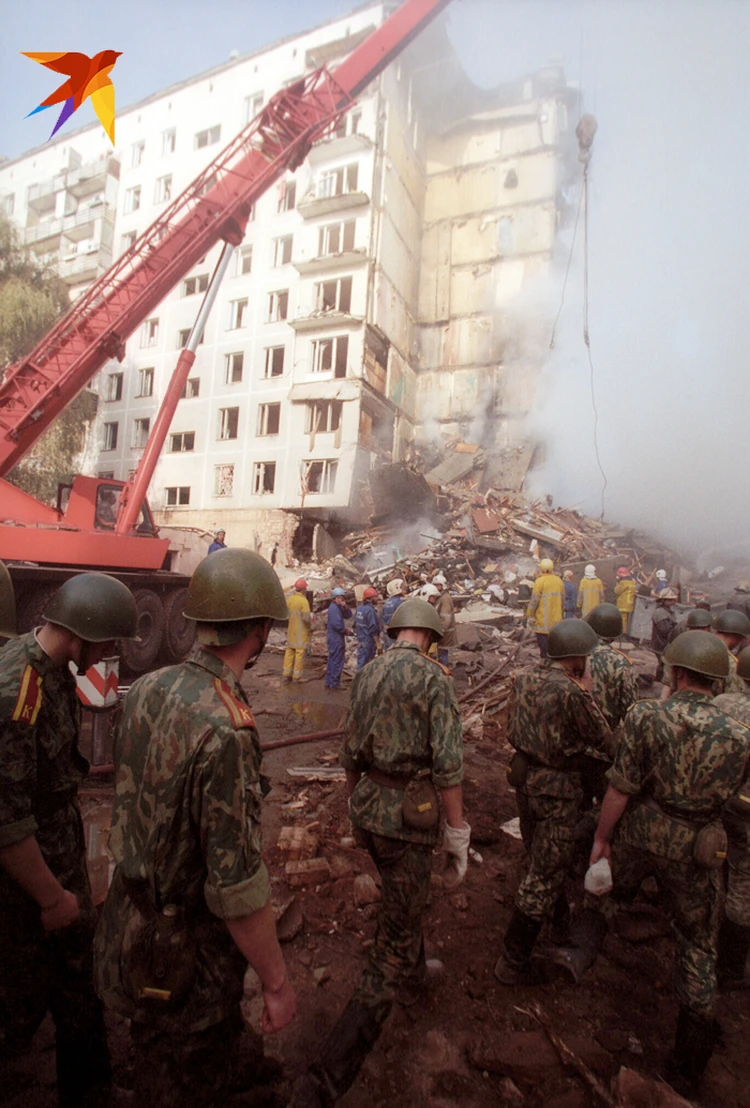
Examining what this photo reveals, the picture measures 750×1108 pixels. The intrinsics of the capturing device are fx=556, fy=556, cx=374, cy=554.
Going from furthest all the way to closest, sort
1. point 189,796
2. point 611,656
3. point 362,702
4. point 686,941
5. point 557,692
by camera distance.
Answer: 1. point 611,656
2. point 557,692
3. point 362,702
4. point 686,941
5. point 189,796

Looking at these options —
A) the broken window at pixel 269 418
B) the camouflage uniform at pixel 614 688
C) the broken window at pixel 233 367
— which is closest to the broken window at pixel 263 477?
the broken window at pixel 269 418

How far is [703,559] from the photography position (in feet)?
77.6

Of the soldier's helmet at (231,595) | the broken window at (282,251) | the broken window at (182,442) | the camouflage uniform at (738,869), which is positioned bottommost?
the camouflage uniform at (738,869)

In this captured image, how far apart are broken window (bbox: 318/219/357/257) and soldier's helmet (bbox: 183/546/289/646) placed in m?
25.9

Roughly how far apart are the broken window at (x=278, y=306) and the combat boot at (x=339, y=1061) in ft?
86.8

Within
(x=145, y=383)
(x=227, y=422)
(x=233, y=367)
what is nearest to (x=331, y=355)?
(x=233, y=367)

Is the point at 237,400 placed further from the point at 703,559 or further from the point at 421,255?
the point at 703,559

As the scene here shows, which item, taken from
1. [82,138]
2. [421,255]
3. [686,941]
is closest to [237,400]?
[421,255]

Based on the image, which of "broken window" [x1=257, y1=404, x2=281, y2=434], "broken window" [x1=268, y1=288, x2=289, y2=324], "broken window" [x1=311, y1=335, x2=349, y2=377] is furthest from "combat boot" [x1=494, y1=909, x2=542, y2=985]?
"broken window" [x1=268, y1=288, x2=289, y2=324]

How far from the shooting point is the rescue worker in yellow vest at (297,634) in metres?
9.97

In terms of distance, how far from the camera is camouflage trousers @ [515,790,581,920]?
3126 millimetres

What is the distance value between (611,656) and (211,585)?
3386 mm

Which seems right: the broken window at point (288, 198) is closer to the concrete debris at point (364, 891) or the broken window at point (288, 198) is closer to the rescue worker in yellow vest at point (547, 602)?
the rescue worker in yellow vest at point (547, 602)

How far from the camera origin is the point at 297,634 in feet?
32.7
